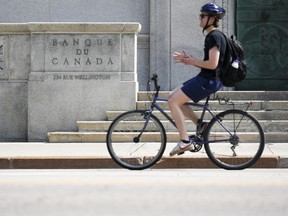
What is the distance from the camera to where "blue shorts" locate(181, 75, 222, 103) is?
8.24m

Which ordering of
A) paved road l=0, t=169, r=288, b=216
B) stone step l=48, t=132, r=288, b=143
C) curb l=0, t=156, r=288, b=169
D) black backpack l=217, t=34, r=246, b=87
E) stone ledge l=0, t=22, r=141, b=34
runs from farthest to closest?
1. stone ledge l=0, t=22, r=141, b=34
2. stone step l=48, t=132, r=288, b=143
3. curb l=0, t=156, r=288, b=169
4. black backpack l=217, t=34, r=246, b=87
5. paved road l=0, t=169, r=288, b=216

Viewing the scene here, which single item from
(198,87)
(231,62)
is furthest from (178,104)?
(231,62)

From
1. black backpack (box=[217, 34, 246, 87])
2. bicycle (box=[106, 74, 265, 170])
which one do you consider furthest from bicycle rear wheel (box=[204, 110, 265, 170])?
black backpack (box=[217, 34, 246, 87])

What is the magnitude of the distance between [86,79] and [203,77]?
16.1 ft

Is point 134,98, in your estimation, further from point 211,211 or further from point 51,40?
point 211,211

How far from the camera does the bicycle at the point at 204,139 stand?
8.42 metres

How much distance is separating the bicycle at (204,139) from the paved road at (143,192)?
18 centimetres

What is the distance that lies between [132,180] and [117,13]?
9743 millimetres

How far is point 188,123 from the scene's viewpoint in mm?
12328

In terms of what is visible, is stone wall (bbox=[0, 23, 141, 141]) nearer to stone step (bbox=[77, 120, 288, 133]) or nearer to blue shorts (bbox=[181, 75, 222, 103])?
stone step (bbox=[77, 120, 288, 133])

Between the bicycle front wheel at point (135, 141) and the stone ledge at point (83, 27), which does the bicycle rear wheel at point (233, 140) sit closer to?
the bicycle front wheel at point (135, 141)

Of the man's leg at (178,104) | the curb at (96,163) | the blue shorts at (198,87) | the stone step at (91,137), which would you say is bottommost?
the curb at (96,163)

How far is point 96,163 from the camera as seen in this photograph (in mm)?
9273

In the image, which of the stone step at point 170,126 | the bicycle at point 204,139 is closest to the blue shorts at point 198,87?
the bicycle at point 204,139
